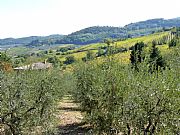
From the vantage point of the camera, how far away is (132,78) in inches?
589

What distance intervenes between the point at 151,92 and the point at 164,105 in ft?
2.29

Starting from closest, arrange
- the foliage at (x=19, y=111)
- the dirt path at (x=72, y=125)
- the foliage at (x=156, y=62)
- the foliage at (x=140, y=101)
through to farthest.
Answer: the foliage at (x=140, y=101), the foliage at (x=156, y=62), the foliage at (x=19, y=111), the dirt path at (x=72, y=125)

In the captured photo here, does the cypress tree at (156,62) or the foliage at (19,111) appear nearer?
the cypress tree at (156,62)

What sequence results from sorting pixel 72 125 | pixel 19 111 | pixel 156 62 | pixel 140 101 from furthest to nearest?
pixel 156 62, pixel 72 125, pixel 19 111, pixel 140 101

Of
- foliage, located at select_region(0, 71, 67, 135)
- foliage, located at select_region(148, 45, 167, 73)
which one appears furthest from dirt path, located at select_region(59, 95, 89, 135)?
foliage, located at select_region(148, 45, 167, 73)

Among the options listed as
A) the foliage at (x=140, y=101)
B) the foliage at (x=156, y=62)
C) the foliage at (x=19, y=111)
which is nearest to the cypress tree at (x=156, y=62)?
the foliage at (x=156, y=62)

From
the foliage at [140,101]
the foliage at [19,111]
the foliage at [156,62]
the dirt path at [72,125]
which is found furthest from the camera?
the dirt path at [72,125]

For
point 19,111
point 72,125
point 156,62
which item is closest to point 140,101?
point 19,111

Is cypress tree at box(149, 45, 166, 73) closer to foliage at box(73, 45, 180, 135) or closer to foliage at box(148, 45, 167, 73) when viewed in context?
foliage at box(148, 45, 167, 73)

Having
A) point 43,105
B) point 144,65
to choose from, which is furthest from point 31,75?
point 144,65

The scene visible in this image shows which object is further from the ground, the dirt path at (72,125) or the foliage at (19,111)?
the foliage at (19,111)

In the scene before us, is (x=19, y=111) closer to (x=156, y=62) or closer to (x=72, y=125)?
(x=72, y=125)

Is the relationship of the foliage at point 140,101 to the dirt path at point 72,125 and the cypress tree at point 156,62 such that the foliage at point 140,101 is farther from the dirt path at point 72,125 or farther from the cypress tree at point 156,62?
the dirt path at point 72,125

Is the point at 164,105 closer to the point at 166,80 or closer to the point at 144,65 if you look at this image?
the point at 166,80
